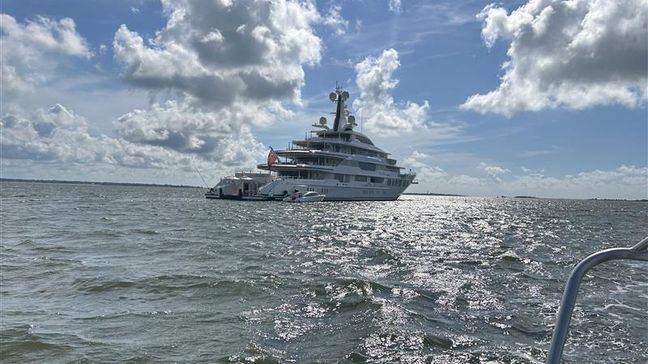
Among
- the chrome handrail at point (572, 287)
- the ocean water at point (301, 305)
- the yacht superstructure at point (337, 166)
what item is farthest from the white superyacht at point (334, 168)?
the chrome handrail at point (572, 287)

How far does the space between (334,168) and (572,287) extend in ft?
233

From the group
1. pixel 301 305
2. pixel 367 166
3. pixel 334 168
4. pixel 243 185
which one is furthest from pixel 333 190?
pixel 301 305

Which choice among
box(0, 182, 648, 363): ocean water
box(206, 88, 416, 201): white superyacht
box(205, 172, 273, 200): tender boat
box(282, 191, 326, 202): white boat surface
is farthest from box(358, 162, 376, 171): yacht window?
box(0, 182, 648, 363): ocean water

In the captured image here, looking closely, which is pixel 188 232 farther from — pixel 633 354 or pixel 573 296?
pixel 573 296

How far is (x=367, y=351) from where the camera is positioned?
768 centimetres

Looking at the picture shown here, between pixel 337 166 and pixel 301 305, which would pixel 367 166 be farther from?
pixel 301 305

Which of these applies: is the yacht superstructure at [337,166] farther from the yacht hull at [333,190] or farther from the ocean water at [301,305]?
the ocean water at [301,305]

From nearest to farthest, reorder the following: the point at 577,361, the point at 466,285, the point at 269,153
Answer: the point at 577,361
the point at 466,285
the point at 269,153

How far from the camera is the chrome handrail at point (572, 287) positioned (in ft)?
8.75

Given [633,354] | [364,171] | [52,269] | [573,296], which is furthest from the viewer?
[364,171]

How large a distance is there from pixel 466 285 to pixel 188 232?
17.4 metres

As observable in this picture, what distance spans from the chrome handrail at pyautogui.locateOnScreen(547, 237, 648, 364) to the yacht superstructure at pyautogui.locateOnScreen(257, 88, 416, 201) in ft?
211

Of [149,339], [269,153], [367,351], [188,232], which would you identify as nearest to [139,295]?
[149,339]

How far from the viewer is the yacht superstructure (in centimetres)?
7031
